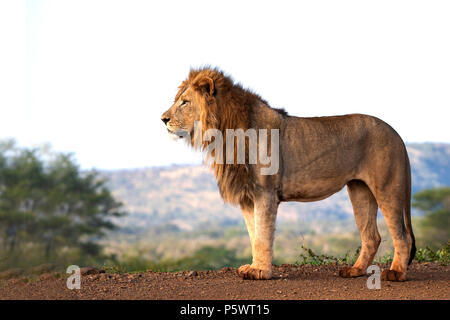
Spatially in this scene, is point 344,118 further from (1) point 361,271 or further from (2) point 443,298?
(2) point 443,298

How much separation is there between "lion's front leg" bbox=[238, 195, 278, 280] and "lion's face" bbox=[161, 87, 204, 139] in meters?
1.07

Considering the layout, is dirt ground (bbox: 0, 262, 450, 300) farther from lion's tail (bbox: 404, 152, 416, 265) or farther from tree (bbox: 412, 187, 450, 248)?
tree (bbox: 412, 187, 450, 248)

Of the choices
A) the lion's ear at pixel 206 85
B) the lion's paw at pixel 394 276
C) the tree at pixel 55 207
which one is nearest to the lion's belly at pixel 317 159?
the lion's ear at pixel 206 85

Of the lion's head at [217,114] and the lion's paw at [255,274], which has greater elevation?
the lion's head at [217,114]

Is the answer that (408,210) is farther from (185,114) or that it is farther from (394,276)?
(185,114)

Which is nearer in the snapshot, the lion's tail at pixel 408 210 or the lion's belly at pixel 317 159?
the lion's belly at pixel 317 159

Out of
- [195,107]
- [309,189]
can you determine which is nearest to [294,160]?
[309,189]

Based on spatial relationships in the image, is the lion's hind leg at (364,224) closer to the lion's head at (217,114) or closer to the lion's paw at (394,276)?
the lion's paw at (394,276)

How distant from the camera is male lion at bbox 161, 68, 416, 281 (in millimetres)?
5504

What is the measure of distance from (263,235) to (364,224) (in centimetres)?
132

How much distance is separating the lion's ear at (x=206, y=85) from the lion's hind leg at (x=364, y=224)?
6.16 ft

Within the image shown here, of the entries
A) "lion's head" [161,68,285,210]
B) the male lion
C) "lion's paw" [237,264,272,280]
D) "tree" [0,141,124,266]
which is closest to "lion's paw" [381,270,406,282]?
the male lion

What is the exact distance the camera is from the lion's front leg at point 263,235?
17.7 feet

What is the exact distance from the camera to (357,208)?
6082 millimetres
